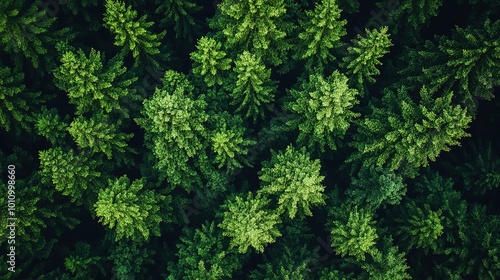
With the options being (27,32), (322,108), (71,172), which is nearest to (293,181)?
(322,108)

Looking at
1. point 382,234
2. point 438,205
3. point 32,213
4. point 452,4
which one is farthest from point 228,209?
point 452,4

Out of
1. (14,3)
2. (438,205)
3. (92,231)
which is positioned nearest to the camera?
(14,3)

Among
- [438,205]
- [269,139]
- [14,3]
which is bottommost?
[438,205]

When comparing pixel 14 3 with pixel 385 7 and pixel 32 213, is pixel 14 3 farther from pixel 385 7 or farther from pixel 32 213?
pixel 385 7

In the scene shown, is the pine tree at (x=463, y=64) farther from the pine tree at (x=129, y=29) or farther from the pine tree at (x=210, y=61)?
the pine tree at (x=129, y=29)

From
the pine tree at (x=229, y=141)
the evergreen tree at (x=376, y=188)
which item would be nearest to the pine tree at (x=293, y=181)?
the pine tree at (x=229, y=141)

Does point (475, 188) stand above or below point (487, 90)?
below

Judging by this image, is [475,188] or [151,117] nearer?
[151,117]

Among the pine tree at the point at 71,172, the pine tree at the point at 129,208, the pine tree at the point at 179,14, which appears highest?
the pine tree at the point at 179,14
